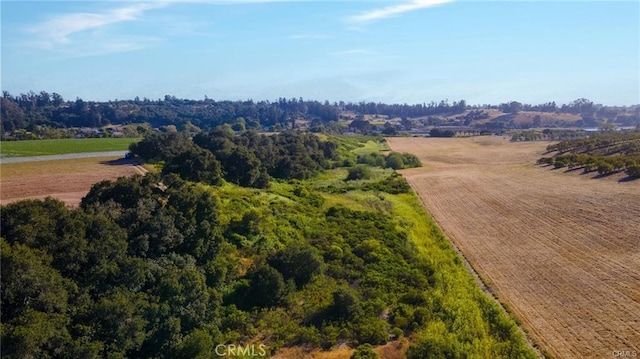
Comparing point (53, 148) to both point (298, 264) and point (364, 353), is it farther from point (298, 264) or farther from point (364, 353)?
point (364, 353)

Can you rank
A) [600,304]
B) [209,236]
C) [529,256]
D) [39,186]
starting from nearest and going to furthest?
[600,304] → [209,236] → [529,256] → [39,186]

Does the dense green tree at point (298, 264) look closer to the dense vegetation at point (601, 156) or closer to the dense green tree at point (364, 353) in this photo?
the dense green tree at point (364, 353)

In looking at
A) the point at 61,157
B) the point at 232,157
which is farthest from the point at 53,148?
the point at 232,157

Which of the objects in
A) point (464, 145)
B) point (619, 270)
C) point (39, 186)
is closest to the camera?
point (619, 270)

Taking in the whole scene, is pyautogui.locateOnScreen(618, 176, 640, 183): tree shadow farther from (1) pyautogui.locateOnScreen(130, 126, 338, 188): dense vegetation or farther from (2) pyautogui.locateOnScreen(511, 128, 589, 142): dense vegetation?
(2) pyautogui.locateOnScreen(511, 128, 589, 142): dense vegetation

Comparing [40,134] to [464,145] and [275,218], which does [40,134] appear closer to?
[275,218]

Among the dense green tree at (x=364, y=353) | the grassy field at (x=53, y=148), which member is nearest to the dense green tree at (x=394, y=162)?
the grassy field at (x=53, y=148)

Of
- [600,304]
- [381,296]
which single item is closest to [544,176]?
[600,304]
